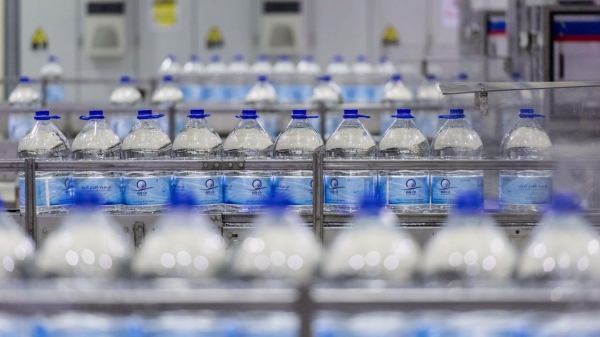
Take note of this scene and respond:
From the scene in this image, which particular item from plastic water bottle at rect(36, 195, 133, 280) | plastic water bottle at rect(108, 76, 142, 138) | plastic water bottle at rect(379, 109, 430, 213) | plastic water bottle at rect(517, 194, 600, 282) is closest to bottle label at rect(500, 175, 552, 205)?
plastic water bottle at rect(379, 109, 430, 213)

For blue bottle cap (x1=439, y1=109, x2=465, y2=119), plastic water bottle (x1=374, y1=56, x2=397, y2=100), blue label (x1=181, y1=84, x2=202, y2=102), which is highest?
plastic water bottle (x1=374, y1=56, x2=397, y2=100)

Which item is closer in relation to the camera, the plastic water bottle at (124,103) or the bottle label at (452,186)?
the bottle label at (452,186)

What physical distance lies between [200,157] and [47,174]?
50cm

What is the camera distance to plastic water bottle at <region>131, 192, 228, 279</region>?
168 centimetres

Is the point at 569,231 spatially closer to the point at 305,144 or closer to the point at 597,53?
the point at 305,144

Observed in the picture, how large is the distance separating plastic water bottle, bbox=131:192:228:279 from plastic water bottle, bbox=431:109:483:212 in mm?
980

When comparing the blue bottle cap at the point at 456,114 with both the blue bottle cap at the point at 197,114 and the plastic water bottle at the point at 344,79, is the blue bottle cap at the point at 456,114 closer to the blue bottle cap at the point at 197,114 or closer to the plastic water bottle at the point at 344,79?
the blue bottle cap at the point at 197,114

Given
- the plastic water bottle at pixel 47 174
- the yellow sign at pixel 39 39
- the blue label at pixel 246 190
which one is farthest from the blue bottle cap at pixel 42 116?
the yellow sign at pixel 39 39

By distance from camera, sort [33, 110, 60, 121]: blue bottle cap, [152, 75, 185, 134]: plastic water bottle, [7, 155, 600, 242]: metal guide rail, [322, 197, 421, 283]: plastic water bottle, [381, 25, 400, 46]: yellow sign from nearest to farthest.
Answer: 1. [322, 197, 421, 283]: plastic water bottle
2. [7, 155, 600, 242]: metal guide rail
3. [33, 110, 60, 121]: blue bottle cap
4. [152, 75, 185, 134]: plastic water bottle
5. [381, 25, 400, 46]: yellow sign

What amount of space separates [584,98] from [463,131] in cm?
38

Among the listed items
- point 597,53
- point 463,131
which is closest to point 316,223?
point 463,131

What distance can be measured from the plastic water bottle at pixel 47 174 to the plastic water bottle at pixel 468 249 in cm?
126

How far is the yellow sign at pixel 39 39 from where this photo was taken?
947 centimetres

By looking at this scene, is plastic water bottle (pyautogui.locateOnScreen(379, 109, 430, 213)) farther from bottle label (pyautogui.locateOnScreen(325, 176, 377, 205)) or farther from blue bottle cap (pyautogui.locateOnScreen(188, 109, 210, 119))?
blue bottle cap (pyautogui.locateOnScreen(188, 109, 210, 119))
